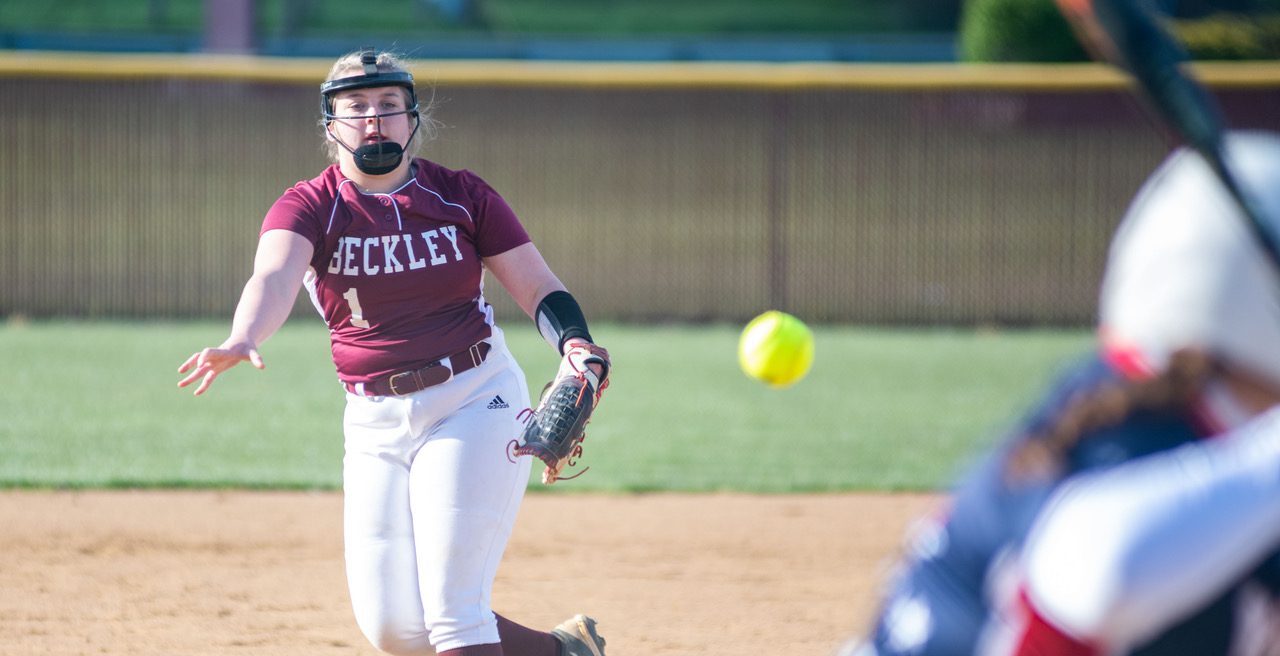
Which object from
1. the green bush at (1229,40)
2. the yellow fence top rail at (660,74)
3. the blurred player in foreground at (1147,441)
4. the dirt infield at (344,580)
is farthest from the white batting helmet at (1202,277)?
the green bush at (1229,40)

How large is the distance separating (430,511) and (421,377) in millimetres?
404

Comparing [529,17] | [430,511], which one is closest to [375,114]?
[430,511]

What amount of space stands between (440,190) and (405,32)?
22.4m

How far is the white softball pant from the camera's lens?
3748 millimetres

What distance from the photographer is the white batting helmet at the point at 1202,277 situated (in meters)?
1.64

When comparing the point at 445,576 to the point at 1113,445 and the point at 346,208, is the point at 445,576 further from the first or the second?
the point at 1113,445

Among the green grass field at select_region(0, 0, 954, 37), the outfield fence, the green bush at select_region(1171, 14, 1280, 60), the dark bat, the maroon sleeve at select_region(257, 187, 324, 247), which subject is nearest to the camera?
the dark bat

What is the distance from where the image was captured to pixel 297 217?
3.90m

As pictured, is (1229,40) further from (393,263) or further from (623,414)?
(393,263)

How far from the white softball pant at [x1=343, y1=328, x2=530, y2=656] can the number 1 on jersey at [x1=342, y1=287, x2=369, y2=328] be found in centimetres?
23

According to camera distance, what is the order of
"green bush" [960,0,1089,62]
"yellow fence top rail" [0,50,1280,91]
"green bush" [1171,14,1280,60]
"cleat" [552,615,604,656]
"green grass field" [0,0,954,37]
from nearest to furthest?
"cleat" [552,615,604,656] → "yellow fence top rail" [0,50,1280,91] → "green bush" [1171,14,1280,60] → "green bush" [960,0,1089,62] → "green grass field" [0,0,954,37]

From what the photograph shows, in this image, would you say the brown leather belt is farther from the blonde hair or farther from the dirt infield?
the dirt infield

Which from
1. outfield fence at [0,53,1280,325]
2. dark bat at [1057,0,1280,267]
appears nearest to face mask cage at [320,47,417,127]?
dark bat at [1057,0,1280,267]

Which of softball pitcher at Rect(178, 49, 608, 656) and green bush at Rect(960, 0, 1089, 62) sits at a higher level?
softball pitcher at Rect(178, 49, 608, 656)
